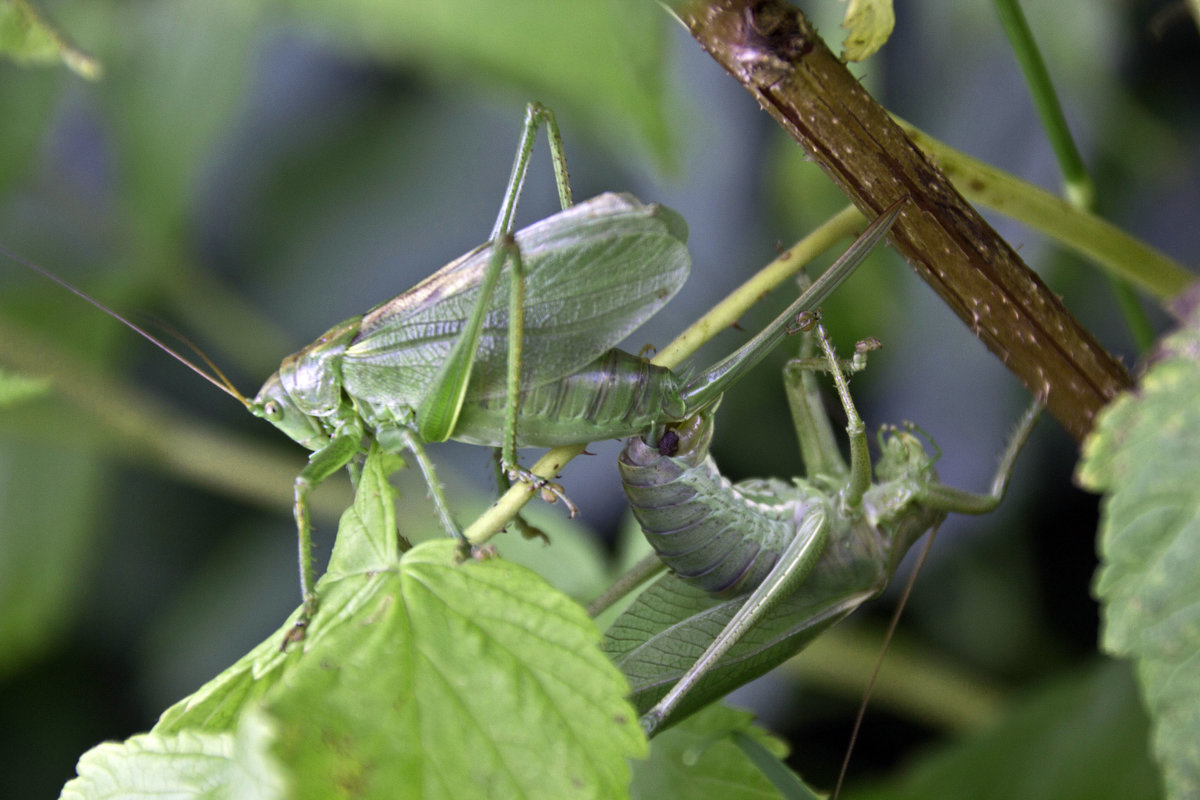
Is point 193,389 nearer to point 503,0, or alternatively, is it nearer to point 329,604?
point 503,0

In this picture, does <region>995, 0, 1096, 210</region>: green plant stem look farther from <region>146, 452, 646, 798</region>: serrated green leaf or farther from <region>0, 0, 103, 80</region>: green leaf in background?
<region>0, 0, 103, 80</region>: green leaf in background

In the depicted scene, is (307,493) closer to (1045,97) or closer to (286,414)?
(286,414)

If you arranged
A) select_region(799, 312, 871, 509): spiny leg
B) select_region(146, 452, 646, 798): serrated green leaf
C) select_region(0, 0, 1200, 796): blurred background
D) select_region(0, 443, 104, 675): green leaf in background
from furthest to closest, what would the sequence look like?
select_region(0, 443, 104, 675): green leaf in background → select_region(0, 0, 1200, 796): blurred background → select_region(799, 312, 871, 509): spiny leg → select_region(146, 452, 646, 798): serrated green leaf

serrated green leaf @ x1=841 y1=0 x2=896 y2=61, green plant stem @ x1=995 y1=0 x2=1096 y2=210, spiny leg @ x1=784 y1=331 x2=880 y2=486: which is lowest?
spiny leg @ x1=784 y1=331 x2=880 y2=486

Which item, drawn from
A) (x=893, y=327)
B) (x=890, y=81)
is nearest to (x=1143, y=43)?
(x=890, y=81)

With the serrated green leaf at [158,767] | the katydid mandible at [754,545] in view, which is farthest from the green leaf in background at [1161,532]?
the serrated green leaf at [158,767]

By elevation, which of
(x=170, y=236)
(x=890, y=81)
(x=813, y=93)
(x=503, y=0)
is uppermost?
(x=170, y=236)

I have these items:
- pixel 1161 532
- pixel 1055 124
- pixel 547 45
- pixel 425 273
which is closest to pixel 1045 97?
pixel 1055 124

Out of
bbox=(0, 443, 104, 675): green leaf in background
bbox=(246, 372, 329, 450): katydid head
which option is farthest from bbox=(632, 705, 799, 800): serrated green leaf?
bbox=(0, 443, 104, 675): green leaf in background
